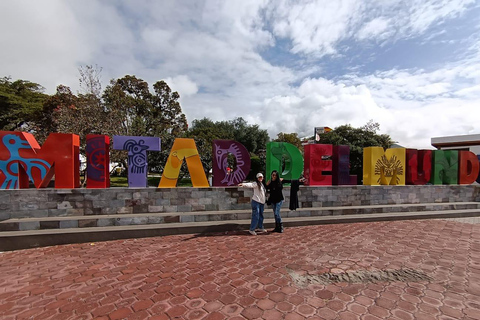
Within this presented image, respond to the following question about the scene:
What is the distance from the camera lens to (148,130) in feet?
65.9

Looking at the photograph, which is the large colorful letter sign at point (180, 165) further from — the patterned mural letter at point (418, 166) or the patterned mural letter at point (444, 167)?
the patterned mural letter at point (444, 167)

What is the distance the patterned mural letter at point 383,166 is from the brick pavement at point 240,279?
398cm

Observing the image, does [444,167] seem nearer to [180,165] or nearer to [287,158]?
[287,158]

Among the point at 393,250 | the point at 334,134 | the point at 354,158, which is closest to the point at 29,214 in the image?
the point at 393,250

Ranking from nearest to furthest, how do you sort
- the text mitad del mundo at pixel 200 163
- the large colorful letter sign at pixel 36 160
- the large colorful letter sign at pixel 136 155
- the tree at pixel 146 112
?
the large colorful letter sign at pixel 36 160 → the text mitad del mundo at pixel 200 163 → the large colorful letter sign at pixel 136 155 → the tree at pixel 146 112

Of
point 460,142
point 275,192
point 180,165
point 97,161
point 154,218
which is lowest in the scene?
point 154,218

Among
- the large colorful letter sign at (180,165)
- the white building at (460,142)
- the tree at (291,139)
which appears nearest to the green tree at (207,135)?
the tree at (291,139)

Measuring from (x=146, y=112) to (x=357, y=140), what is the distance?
79.8ft

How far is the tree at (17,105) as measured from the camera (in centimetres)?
2244

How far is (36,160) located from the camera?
266 inches

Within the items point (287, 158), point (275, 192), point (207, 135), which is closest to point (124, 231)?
point (275, 192)

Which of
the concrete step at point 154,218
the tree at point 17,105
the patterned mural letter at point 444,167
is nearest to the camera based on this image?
the concrete step at point 154,218

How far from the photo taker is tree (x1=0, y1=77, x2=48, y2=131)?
22438mm

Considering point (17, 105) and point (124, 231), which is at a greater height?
point (17, 105)
